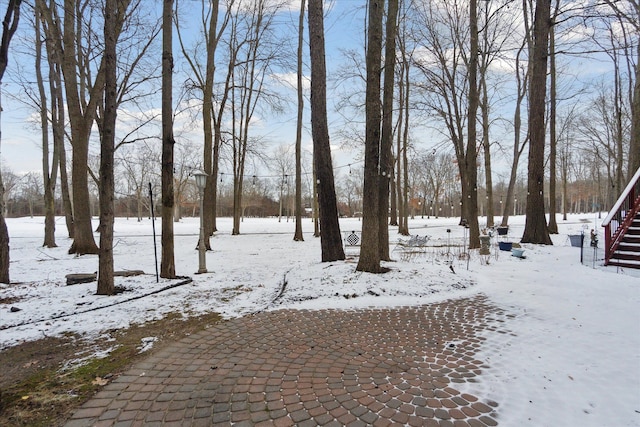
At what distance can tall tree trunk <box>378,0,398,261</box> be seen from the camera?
279 inches

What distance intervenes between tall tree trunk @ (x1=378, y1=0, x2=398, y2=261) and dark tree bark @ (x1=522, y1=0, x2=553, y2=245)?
20.7 feet

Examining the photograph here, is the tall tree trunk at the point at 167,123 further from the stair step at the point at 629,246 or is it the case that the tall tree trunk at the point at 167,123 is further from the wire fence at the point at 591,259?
the stair step at the point at 629,246

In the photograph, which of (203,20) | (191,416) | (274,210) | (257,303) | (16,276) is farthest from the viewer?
(274,210)

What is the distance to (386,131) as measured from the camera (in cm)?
740

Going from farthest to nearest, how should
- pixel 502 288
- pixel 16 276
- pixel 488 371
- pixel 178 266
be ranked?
pixel 178 266 → pixel 16 276 → pixel 502 288 → pixel 488 371

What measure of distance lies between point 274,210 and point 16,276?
5079cm

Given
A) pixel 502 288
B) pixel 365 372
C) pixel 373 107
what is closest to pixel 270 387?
pixel 365 372

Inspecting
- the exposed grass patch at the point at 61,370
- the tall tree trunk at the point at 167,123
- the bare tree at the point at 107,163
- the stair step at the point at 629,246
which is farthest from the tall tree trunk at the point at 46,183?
the stair step at the point at 629,246

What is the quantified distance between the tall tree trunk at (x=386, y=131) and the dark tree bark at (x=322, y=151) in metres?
1.01

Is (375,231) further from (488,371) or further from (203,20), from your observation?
(203,20)

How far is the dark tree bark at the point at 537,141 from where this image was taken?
10492 millimetres

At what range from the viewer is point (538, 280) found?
20.6 feet

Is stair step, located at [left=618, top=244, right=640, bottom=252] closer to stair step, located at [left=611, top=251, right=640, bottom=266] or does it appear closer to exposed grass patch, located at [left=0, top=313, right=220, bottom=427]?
A: stair step, located at [left=611, top=251, right=640, bottom=266]

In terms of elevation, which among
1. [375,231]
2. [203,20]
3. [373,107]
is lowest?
[375,231]
